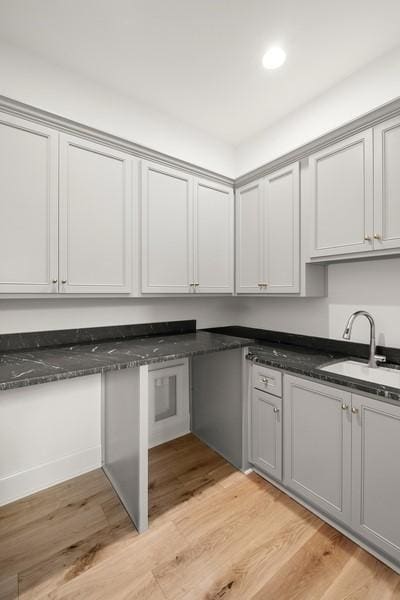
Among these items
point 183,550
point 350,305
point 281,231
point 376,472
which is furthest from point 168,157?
point 183,550

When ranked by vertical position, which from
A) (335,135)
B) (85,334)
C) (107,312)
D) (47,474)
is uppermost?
(335,135)

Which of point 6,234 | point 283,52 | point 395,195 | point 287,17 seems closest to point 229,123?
point 283,52

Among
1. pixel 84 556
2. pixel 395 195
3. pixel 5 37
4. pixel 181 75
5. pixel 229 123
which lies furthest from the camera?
pixel 229 123

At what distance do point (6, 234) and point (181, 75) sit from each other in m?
1.54

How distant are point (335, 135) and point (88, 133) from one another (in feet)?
4.98

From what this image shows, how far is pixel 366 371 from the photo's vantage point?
1825 mm

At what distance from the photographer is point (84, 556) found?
4.76 ft

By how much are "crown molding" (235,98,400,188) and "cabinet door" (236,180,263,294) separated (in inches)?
4.8

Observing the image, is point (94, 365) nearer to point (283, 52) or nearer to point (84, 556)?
point (84, 556)

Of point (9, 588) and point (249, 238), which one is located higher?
point (249, 238)

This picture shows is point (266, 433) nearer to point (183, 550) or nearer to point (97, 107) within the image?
point (183, 550)

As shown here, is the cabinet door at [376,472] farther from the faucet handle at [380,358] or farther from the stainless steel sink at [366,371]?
the faucet handle at [380,358]

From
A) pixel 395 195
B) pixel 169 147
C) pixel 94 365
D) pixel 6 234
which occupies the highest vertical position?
pixel 169 147

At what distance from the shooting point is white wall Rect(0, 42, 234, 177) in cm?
177
